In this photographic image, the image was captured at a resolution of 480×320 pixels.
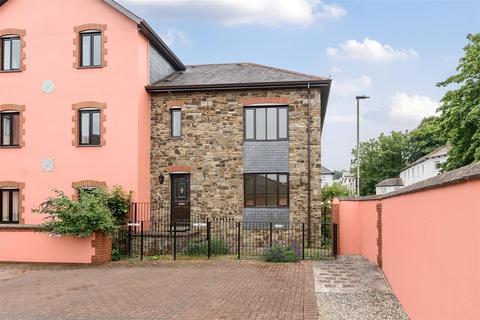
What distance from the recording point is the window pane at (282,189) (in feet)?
59.6

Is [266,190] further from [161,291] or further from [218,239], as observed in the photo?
[161,291]

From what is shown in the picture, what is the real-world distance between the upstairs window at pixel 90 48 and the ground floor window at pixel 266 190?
299 inches

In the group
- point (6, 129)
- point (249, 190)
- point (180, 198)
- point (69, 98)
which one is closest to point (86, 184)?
point (69, 98)

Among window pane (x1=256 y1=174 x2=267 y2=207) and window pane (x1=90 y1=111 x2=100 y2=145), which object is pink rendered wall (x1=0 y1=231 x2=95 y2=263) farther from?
window pane (x1=256 y1=174 x2=267 y2=207)

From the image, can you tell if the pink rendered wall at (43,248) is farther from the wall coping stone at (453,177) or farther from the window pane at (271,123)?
the wall coping stone at (453,177)

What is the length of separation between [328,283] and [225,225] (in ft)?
27.0

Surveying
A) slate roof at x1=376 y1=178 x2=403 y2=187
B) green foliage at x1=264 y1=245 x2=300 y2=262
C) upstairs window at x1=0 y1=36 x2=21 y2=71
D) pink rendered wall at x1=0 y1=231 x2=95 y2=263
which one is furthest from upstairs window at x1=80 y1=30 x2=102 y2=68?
slate roof at x1=376 y1=178 x2=403 y2=187

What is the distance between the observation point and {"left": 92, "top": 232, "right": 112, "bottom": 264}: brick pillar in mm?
14061

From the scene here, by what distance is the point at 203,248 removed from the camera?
51.8 feet

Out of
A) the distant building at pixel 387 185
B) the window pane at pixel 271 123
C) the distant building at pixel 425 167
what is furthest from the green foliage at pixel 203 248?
the distant building at pixel 387 185

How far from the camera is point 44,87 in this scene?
61.5 ft

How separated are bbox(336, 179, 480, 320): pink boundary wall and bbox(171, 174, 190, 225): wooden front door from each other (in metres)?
9.99

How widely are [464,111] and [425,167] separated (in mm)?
28950

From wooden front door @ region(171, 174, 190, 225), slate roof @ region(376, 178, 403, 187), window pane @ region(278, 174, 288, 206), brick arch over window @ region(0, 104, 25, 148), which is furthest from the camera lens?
slate roof @ region(376, 178, 403, 187)
